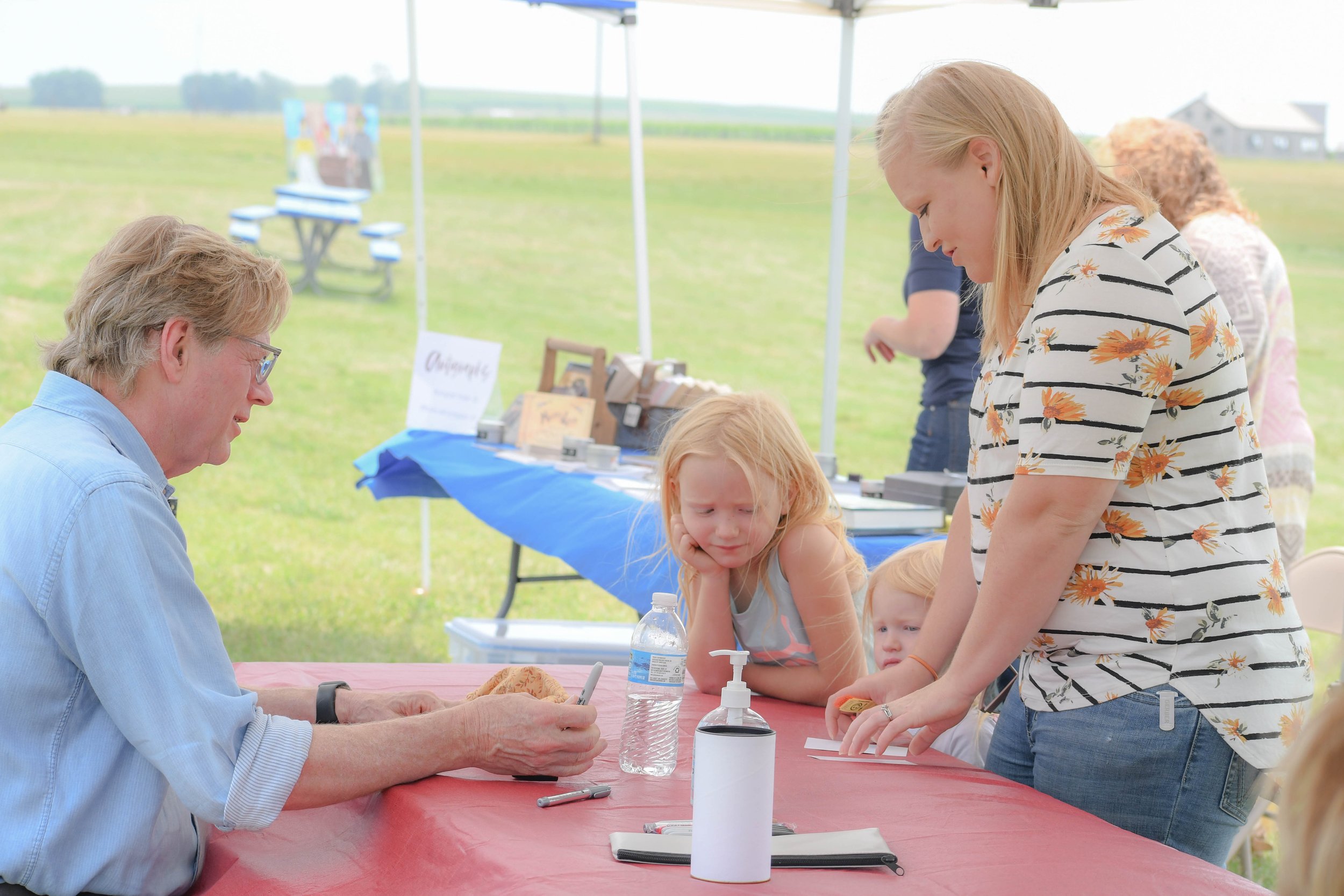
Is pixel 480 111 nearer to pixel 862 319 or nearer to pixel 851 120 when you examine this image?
pixel 862 319

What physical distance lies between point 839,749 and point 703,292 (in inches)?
532

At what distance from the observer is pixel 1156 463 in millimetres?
1314

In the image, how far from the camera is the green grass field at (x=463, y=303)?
7070 millimetres

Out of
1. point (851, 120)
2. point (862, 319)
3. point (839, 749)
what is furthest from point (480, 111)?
point (839, 749)

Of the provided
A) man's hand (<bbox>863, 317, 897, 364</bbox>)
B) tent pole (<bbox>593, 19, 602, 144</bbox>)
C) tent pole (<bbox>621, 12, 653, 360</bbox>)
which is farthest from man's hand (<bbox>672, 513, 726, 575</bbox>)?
tent pole (<bbox>593, 19, 602, 144</bbox>)

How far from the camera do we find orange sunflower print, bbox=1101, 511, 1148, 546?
1314 millimetres

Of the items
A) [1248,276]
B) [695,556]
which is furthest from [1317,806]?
[1248,276]

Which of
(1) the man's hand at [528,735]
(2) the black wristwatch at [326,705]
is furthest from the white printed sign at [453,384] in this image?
(1) the man's hand at [528,735]

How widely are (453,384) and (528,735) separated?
9.74 feet

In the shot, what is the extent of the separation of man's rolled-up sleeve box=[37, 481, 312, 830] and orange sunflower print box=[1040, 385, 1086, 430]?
3.08ft

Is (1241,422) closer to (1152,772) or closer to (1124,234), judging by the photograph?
(1124,234)

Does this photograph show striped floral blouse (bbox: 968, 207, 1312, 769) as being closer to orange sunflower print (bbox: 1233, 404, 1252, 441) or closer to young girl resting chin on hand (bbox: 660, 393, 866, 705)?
orange sunflower print (bbox: 1233, 404, 1252, 441)

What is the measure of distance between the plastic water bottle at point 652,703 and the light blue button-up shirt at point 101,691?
43 centimetres

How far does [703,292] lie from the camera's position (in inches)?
584
